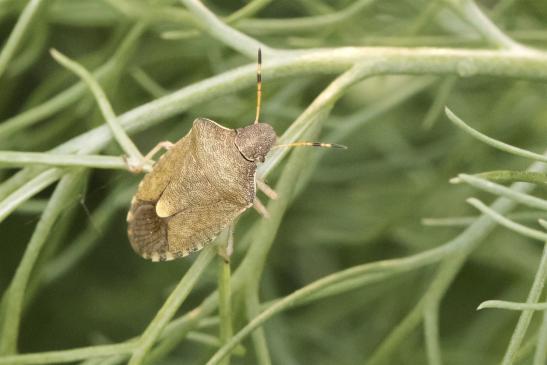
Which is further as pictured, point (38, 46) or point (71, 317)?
point (71, 317)

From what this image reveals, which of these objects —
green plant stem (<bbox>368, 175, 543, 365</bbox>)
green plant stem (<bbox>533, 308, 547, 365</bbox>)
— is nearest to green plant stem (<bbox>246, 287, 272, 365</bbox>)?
green plant stem (<bbox>368, 175, 543, 365</bbox>)

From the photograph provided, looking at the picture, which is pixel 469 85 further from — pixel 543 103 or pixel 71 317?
pixel 71 317

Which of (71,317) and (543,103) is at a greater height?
(543,103)

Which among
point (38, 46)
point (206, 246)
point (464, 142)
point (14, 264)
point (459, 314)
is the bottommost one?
point (459, 314)

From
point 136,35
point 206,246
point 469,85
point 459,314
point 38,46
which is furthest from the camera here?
point 459,314

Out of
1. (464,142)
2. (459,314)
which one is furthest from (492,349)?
(464,142)

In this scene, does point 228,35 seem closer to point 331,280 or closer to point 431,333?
point 331,280
